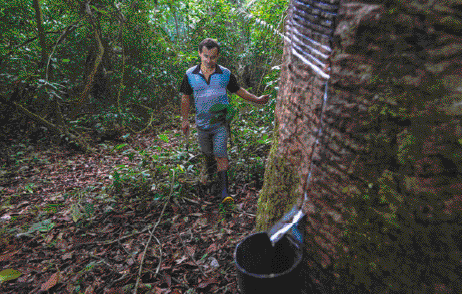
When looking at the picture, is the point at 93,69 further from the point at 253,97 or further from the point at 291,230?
the point at 291,230

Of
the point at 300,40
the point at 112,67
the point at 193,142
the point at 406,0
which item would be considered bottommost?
the point at 193,142

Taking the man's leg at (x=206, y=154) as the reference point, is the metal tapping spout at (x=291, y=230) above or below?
above

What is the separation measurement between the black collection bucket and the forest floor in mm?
920

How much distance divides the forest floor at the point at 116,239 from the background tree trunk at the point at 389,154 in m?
1.30

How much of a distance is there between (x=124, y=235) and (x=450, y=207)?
2803 mm

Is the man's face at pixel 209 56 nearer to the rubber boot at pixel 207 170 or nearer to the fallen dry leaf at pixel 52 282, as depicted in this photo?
the rubber boot at pixel 207 170

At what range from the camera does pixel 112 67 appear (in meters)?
6.76

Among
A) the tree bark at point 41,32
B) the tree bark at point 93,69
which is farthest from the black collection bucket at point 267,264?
the tree bark at point 93,69

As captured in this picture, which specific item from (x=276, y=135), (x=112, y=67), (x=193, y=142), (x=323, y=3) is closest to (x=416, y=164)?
(x=323, y=3)

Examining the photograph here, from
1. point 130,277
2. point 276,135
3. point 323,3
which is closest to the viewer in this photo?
point 323,3

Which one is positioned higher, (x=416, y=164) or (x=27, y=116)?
(x=416, y=164)

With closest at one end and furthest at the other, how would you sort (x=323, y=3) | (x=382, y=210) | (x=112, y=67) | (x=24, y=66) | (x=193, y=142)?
(x=382, y=210), (x=323, y=3), (x=193, y=142), (x=24, y=66), (x=112, y=67)

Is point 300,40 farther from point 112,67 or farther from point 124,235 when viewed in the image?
point 112,67

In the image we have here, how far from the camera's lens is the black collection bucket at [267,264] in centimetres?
83
